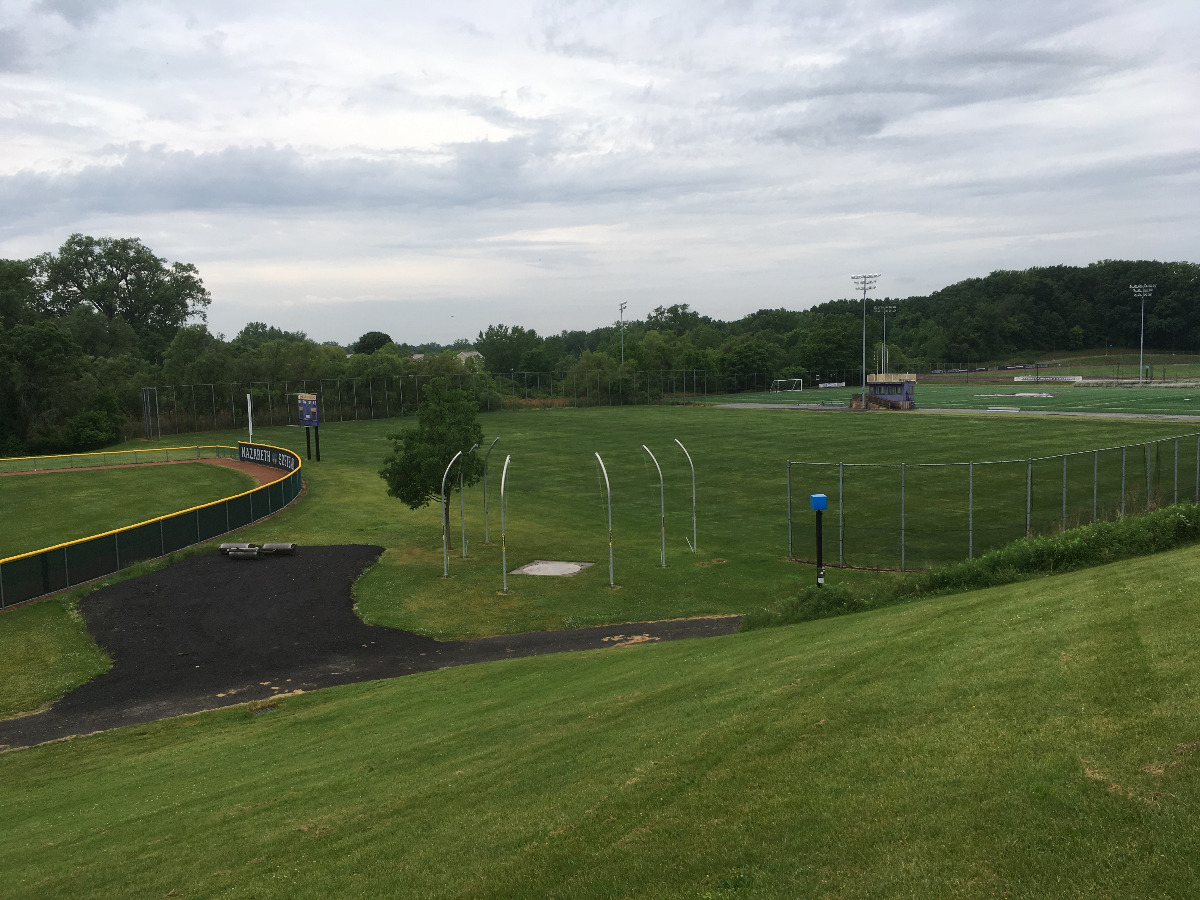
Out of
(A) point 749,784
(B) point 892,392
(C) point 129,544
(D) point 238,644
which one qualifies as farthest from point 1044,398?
(A) point 749,784

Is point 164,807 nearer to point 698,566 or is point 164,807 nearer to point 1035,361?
point 698,566

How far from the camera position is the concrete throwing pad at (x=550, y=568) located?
2689 cm

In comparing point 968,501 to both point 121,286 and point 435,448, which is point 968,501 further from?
point 121,286

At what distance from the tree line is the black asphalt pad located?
52598mm

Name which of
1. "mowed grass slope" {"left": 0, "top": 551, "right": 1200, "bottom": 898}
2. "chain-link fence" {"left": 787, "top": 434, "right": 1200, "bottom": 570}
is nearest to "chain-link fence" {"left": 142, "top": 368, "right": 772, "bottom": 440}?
"chain-link fence" {"left": 787, "top": 434, "right": 1200, "bottom": 570}

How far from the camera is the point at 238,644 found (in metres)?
21.3

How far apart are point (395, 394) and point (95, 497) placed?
52.8m

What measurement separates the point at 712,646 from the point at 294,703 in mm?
8250

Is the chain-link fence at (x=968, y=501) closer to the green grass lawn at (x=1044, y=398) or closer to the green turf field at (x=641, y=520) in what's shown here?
the green turf field at (x=641, y=520)

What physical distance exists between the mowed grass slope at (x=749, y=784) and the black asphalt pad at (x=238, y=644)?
330 cm

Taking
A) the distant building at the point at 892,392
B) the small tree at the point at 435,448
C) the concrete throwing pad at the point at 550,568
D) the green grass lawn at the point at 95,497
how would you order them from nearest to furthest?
1. the concrete throwing pad at the point at 550,568
2. the small tree at the point at 435,448
3. the green grass lawn at the point at 95,497
4. the distant building at the point at 892,392

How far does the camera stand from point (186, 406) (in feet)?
267

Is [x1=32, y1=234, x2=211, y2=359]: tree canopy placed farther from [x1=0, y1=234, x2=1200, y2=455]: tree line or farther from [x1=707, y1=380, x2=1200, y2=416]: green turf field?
[x1=707, y1=380, x2=1200, y2=416]: green turf field

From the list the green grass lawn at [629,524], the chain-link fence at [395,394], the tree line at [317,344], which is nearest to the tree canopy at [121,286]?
the tree line at [317,344]
